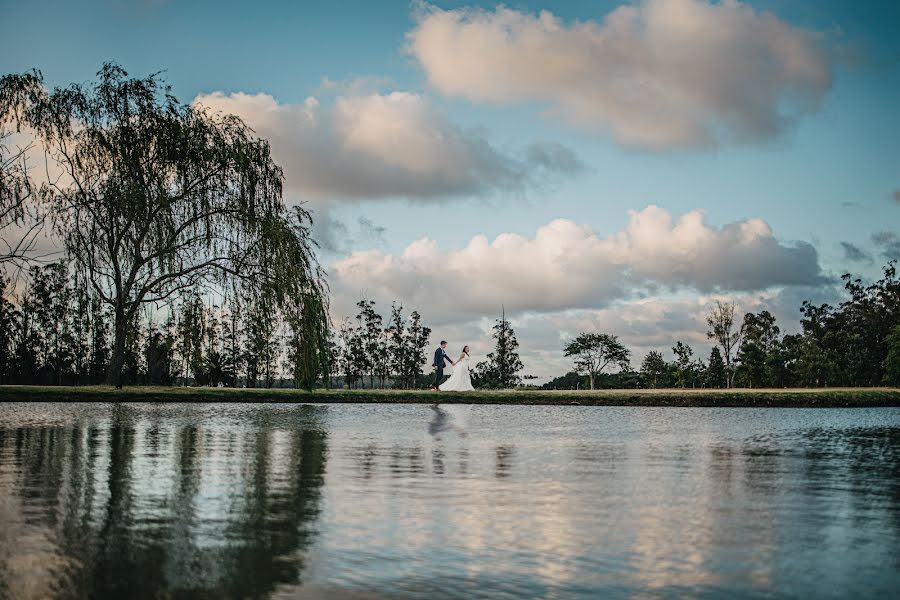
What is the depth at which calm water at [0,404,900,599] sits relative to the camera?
14.4ft

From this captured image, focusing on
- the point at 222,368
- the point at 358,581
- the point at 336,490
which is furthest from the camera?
the point at 222,368

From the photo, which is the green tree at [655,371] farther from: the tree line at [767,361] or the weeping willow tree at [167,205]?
the weeping willow tree at [167,205]

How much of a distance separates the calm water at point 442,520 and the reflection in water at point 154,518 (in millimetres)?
24

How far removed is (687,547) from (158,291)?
2536 centimetres

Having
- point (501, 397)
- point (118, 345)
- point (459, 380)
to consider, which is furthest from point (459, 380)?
point (118, 345)

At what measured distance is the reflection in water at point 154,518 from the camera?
436 centimetres

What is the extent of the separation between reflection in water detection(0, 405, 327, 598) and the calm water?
0.02m

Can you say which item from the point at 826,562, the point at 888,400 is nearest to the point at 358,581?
the point at 826,562

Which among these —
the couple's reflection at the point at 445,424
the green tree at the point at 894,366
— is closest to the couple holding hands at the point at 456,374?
the couple's reflection at the point at 445,424

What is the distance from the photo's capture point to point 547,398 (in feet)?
104

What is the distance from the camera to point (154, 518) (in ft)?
20.1

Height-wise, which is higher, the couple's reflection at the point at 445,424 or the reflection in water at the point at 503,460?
the reflection in water at the point at 503,460

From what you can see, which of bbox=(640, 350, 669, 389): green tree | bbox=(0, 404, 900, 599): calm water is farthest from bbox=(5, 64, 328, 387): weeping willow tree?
bbox=(640, 350, 669, 389): green tree

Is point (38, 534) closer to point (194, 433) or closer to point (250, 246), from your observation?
point (194, 433)
